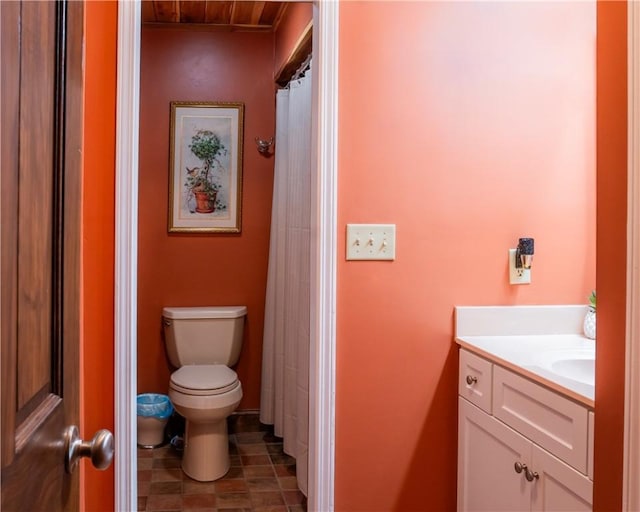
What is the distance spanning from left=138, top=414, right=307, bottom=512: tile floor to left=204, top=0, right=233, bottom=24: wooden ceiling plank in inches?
94.1

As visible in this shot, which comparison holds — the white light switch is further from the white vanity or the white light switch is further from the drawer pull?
the drawer pull

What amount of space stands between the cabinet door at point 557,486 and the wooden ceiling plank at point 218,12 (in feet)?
8.74

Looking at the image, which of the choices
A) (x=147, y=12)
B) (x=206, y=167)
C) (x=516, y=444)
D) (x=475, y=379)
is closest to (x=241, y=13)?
(x=147, y=12)

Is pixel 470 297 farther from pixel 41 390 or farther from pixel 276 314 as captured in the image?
pixel 41 390

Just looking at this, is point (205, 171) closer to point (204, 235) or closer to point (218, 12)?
point (204, 235)

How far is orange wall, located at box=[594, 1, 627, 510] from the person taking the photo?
1025 mm

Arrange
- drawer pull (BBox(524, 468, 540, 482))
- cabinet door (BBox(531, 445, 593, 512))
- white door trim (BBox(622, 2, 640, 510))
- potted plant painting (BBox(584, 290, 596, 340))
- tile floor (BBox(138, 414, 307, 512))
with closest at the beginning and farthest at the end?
white door trim (BBox(622, 2, 640, 510))
cabinet door (BBox(531, 445, 593, 512))
drawer pull (BBox(524, 468, 540, 482))
potted plant painting (BBox(584, 290, 596, 340))
tile floor (BBox(138, 414, 307, 512))

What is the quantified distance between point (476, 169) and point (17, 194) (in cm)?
175

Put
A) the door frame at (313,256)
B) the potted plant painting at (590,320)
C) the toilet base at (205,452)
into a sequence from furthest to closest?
the toilet base at (205,452)
the potted plant painting at (590,320)
the door frame at (313,256)

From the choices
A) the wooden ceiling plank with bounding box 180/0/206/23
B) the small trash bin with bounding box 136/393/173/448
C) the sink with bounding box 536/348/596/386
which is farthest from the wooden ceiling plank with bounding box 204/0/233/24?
the sink with bounding box 536/348/596/386

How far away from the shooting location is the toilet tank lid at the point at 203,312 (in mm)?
3338

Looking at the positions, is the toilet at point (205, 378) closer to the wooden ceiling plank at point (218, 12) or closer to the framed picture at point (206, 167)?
the framed picture at point (206, 167)

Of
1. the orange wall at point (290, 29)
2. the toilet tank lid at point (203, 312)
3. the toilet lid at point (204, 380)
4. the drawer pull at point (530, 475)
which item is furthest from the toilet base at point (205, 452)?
the orange wall at point (290, 29)

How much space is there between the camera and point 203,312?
11.0 feet
